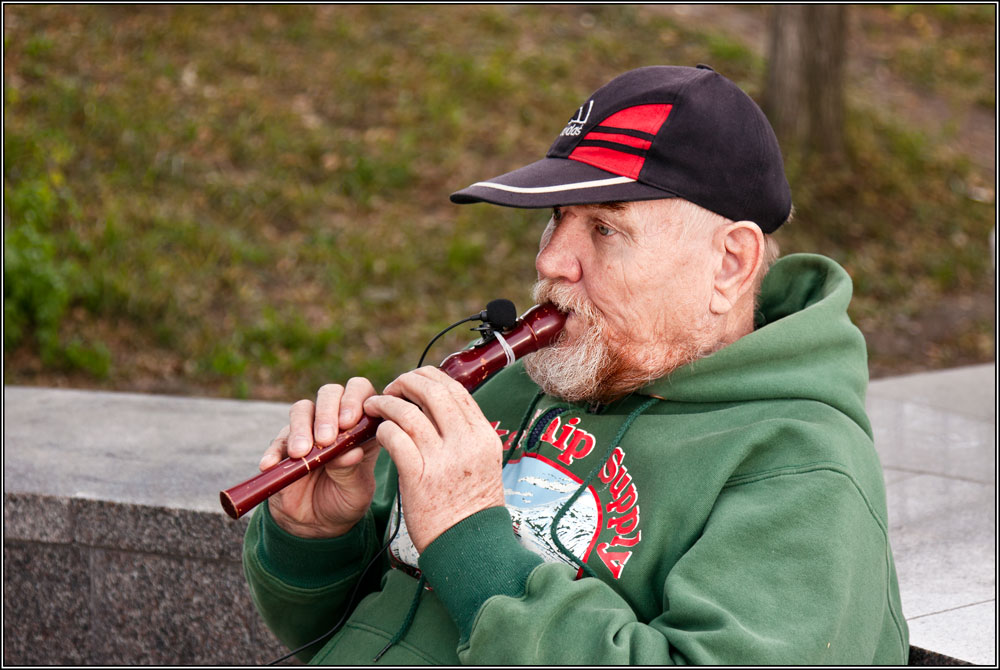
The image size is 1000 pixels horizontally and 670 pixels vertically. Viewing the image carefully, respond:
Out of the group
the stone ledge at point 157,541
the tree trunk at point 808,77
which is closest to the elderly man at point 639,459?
the stone ledge at point 157,541

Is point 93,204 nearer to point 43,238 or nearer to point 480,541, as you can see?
point 43,238

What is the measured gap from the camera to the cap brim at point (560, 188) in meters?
1.96

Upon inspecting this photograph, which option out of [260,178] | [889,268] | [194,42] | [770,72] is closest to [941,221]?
[889,268]

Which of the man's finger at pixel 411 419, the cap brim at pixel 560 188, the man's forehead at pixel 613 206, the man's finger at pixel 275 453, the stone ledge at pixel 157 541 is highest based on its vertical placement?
the cap brim at pixel 560 188

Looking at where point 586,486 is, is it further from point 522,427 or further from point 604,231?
point 604,231

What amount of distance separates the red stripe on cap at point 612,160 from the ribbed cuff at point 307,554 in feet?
3.18

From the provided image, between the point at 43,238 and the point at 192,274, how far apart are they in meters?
0.87

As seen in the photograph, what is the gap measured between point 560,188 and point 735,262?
0.40 m

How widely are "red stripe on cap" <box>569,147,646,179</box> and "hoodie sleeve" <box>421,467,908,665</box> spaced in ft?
2.07

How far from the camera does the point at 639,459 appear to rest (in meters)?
2.03

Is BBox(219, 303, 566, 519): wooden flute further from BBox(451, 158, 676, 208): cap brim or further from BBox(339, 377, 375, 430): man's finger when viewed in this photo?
BBox(451, 158, 676, 208): cap brim

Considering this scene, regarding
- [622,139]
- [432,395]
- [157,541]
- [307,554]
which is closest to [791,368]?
[622,139]

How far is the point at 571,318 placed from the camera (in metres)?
2.12

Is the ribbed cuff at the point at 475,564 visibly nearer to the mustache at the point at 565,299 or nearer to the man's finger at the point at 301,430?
the man's finger at the point at 301,430
